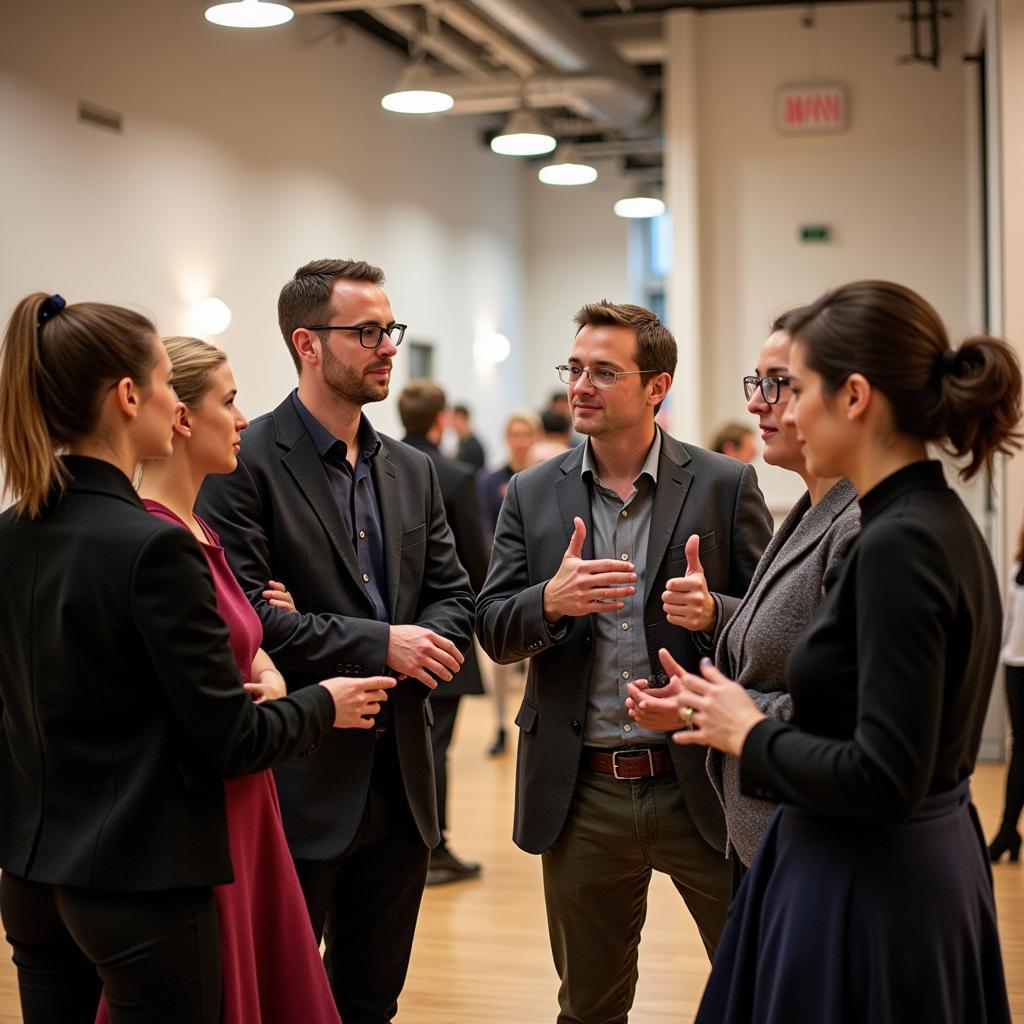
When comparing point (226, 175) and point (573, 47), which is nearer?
point (226, 175)

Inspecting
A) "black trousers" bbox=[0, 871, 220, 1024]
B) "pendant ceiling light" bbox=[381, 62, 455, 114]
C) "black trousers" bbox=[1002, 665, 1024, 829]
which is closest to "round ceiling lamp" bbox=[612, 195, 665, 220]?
"pendant ceiling light" bbox=[381, 62, 455, 114]

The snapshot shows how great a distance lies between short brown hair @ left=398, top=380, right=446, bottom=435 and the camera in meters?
6.38

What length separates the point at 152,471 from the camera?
8.25 feet

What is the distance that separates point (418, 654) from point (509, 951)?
220 cm

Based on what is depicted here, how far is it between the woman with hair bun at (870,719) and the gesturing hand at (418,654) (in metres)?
1.00

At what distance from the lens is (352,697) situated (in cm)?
235

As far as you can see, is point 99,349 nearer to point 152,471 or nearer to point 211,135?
point 152,471

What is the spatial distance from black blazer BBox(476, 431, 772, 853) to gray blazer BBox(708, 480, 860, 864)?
43 centimetres

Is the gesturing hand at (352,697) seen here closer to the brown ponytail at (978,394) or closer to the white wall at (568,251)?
the brown ponytail at (978,394)

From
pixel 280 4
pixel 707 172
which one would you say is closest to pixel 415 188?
pixel 707 172

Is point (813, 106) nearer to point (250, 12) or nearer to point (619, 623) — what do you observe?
point (250, 12)

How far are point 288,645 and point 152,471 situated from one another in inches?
20.7

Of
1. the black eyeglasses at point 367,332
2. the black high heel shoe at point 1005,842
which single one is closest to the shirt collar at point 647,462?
the black eyeglasses at point 367,332

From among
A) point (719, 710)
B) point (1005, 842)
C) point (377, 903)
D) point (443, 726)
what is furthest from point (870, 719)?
point (1005, 842)
